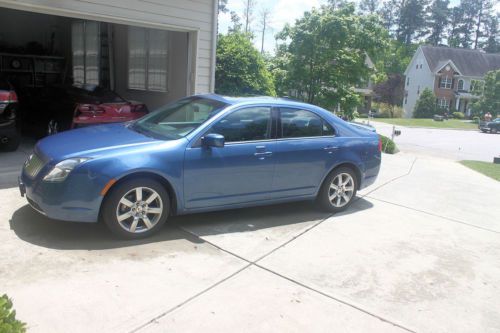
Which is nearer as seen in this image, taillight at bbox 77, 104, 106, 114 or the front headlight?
the front headlight

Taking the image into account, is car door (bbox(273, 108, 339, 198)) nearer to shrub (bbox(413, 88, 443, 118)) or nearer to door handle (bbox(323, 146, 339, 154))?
door handle (bbox(323, 146, 339, 154))

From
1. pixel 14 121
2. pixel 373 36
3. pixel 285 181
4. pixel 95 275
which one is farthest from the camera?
pixel 373 36

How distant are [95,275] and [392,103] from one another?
66.1 metres

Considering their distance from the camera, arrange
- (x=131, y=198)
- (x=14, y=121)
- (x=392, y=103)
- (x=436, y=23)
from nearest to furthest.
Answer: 1. (x=131, y=198)
2. (x=14, y=121)
3. (x=392, y=103)
4. (x=436, y=23)

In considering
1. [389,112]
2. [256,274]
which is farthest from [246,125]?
[389,112]

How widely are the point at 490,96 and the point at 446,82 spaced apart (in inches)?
432

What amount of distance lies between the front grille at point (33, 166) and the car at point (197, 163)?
18mm

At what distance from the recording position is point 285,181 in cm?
574

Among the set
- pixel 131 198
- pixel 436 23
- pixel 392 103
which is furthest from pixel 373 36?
pixel 436 23

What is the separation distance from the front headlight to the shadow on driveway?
25.5 inches

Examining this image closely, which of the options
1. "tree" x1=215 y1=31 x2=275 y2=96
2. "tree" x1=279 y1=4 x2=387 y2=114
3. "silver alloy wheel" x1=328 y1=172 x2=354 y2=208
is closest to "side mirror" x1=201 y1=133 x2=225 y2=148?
"silver alloy wheel" x1=328 y1=172 x2=354 y2=208

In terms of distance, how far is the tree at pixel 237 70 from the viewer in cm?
1416

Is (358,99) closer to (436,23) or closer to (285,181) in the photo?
(285,181)

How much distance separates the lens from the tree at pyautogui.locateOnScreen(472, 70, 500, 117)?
50.8 meters
